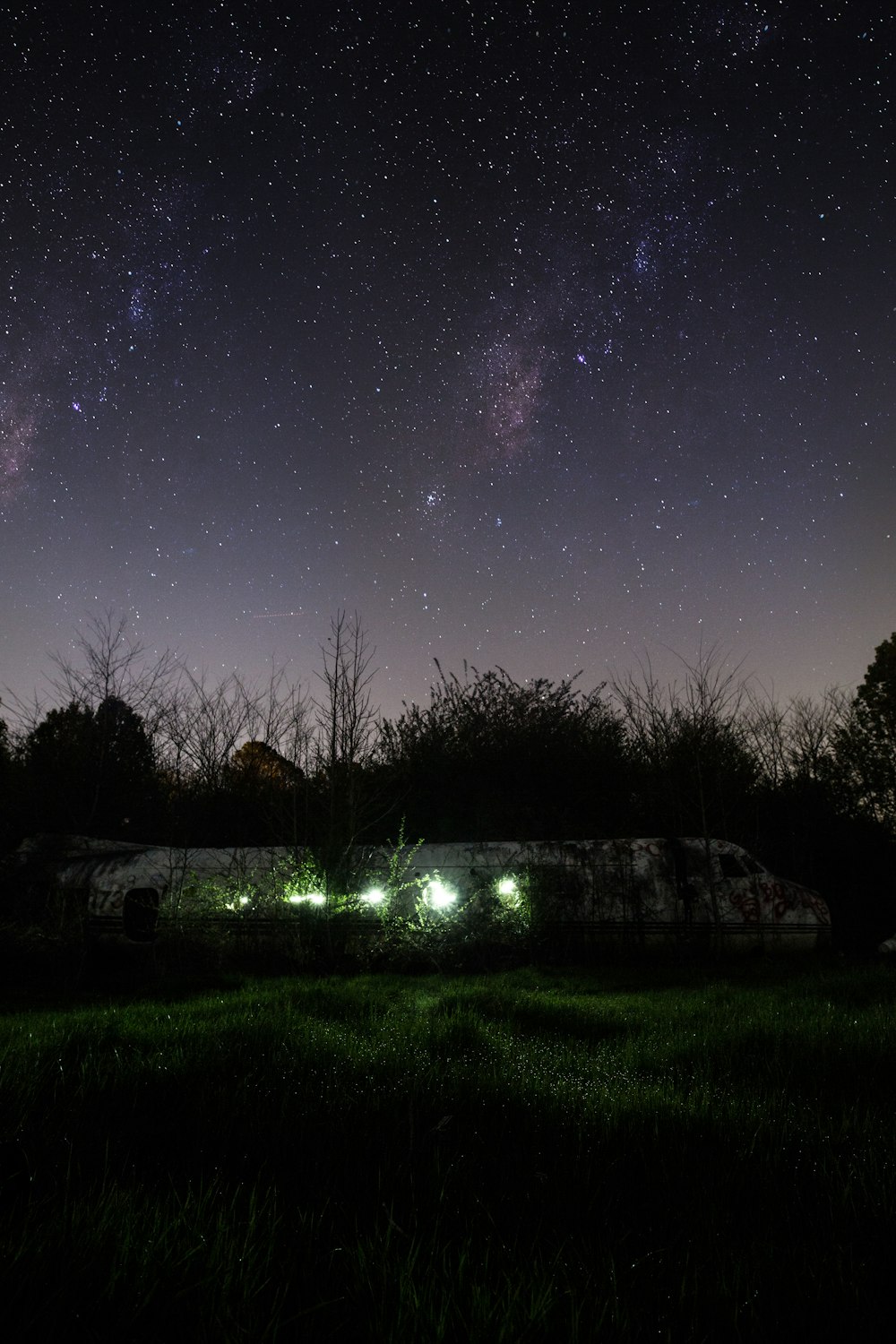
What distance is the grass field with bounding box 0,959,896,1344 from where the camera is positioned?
166 centimetres

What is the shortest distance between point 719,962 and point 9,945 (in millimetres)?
13318

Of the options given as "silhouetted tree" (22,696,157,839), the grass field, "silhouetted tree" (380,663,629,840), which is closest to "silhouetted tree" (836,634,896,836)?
"silhouetted tree" (380,663,629,840)

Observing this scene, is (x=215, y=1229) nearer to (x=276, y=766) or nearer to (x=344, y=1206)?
(x=344, y=1206)

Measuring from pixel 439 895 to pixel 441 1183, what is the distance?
1037cm

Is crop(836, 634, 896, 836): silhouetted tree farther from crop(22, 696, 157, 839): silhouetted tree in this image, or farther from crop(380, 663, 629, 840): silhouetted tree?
crop(22, 696, 157, 839): silhouetted tree

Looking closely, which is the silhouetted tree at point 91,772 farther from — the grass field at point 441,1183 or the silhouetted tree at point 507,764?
the grass field at point 441,1183

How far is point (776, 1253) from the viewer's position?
2035 mm

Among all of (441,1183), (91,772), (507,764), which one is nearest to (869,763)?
(507,764)

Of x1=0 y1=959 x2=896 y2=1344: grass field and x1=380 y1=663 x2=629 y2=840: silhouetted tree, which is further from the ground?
x1=380 y1=663 x2=629 y2=840: silhouetted tree

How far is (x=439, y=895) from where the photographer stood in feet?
41.5

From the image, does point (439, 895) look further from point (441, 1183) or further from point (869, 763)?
point (869, 763)

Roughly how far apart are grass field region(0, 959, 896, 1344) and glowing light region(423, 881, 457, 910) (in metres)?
7.13

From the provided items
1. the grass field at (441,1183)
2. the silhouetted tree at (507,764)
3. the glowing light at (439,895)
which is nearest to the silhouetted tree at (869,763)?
the silhouetted tree at (507,764)

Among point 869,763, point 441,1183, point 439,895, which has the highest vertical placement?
point 869,763
